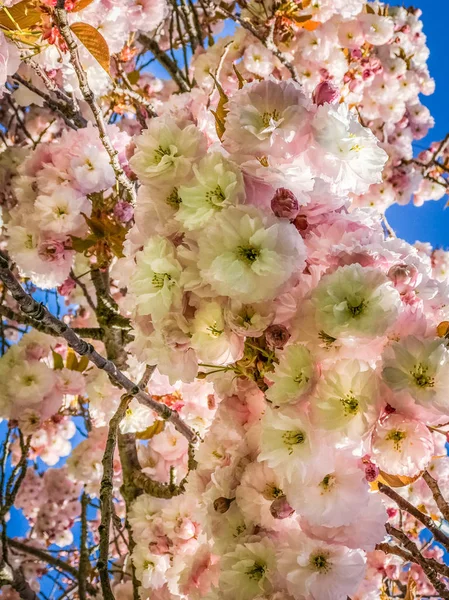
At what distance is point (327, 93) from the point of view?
2.48 ft

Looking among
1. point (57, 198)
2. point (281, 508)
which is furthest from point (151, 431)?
point (281, 508)

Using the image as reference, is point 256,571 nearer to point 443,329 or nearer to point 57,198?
point 443,329

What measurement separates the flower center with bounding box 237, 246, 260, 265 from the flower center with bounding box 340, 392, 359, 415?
0.20 metres

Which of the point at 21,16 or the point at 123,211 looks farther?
the point at 123,211

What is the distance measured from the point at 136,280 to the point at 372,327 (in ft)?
1.02

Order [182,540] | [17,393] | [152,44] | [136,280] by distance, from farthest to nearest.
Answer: [152,44], [17,393], [182,540], [136,280]

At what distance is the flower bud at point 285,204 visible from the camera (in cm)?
67

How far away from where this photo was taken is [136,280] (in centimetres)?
72

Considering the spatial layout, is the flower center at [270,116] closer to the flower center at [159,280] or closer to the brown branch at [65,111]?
the flower center at [159,280]

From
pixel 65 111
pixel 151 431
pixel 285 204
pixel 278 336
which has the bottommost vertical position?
pixel 278 336

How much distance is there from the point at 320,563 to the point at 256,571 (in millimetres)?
94

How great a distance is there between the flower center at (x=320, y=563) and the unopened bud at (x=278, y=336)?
0.28m

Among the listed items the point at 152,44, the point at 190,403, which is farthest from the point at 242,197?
the point at 152,44

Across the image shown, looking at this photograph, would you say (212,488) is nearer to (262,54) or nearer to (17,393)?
(17,393)
